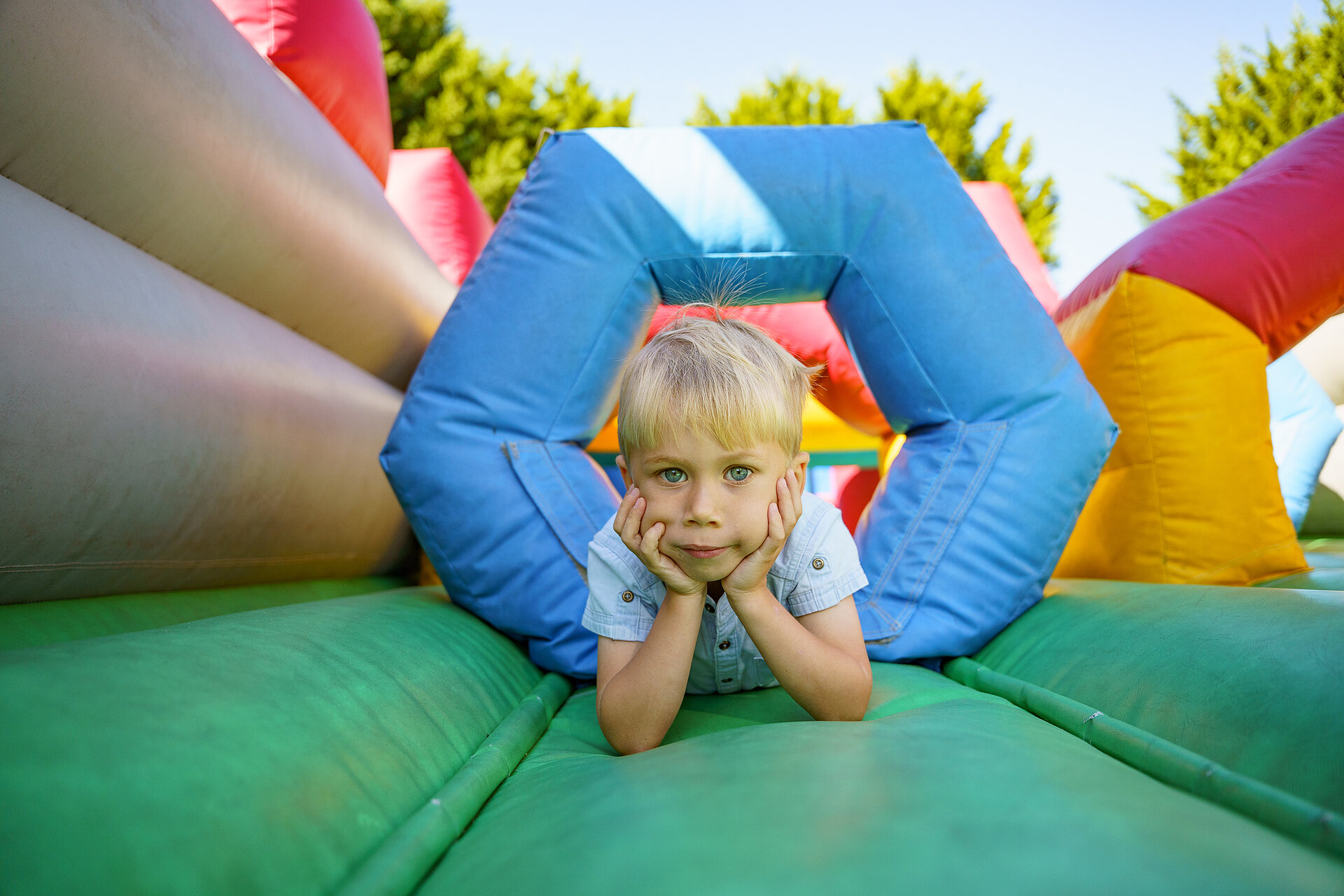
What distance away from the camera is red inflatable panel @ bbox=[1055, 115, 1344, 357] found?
3.80ft

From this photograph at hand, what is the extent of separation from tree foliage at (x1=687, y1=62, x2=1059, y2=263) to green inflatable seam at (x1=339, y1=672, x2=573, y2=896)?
14.2 feet

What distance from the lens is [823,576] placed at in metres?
0.83

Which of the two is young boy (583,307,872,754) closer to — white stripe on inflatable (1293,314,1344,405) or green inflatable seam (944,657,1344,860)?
green inflatable seam (944,657,1344,860)

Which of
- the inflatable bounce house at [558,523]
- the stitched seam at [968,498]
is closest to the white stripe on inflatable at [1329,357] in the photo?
the inflatable bounce house at [558,523]

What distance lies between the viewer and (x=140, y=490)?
84cm

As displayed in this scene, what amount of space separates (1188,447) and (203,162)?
1410mm

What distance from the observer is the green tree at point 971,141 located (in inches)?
175

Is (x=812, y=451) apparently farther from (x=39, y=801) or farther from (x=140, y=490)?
(x=39, y=801)

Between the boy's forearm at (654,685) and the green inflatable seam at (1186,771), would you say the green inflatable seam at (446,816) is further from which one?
the green inflatable seam at (1186,771)

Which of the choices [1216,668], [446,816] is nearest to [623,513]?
[446,816]

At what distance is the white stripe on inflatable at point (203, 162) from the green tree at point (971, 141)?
3.75 meters

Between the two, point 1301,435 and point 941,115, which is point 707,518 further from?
point 941,115

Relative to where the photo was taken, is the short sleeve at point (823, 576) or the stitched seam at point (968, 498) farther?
the stitched seam at point (968, 498)

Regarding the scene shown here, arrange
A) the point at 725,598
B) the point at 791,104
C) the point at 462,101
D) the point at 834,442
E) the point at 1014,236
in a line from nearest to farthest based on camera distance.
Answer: the point at 725,598 < the point at 834,442 < the point at 1014,236 < the point at 462,101 < the point at 791,104
